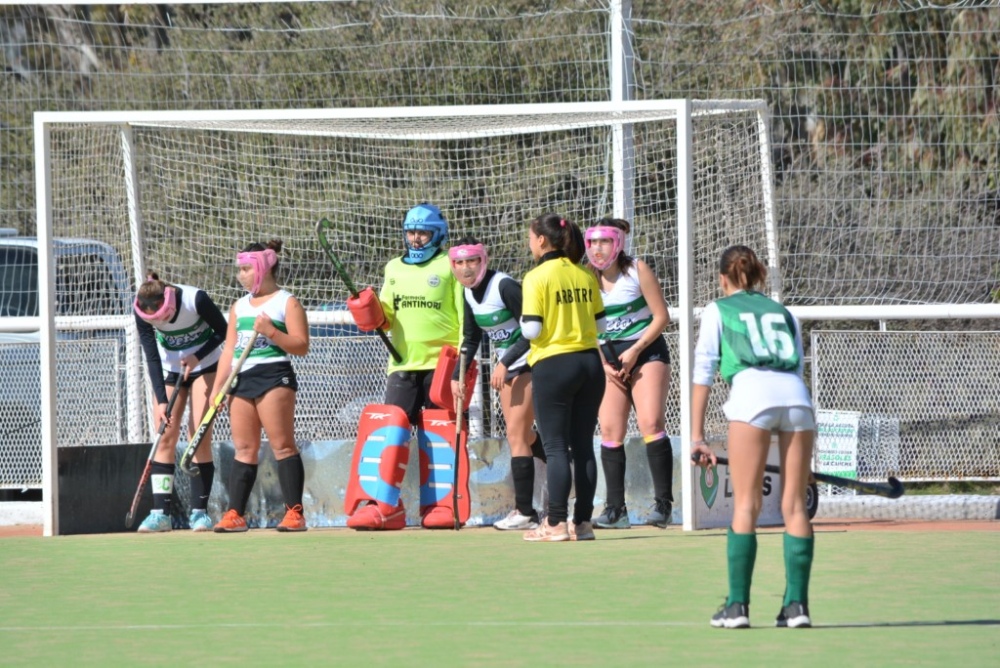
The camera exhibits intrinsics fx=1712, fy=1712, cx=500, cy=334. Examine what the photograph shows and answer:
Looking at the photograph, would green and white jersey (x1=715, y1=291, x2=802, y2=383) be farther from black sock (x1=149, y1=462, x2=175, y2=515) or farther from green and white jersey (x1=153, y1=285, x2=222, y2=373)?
black sock (x1=149, y1=462, x2=175, y2=515)

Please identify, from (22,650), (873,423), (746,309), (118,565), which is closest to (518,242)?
(873,423)

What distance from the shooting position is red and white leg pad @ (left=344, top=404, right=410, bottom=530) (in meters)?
11.0

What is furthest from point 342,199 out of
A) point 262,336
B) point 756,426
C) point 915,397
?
point 756,426

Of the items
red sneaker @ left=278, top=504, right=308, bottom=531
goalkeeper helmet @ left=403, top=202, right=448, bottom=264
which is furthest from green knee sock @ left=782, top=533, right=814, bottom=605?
red sneaker @ left=278, top=504, right=308, bottom=531

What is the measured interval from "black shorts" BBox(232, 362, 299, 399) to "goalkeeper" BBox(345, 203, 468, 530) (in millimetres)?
587

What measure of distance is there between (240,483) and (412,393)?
1273mm

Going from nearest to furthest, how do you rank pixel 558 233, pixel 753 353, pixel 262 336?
pixel 753 353 → pixel 558 233 → pixel 262 336

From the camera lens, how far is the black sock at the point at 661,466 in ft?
34.9

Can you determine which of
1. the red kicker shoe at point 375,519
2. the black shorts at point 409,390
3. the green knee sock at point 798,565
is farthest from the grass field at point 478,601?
the black shorts at point 409,390

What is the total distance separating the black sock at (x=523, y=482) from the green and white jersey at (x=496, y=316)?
0.61m

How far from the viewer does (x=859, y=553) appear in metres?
9.30

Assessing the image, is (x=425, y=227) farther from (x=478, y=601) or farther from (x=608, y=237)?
(x=478, y=601)

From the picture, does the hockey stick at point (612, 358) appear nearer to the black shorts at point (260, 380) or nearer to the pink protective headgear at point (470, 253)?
the pink protective headgear at point (470, 253)

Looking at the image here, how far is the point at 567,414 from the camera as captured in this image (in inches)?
375
